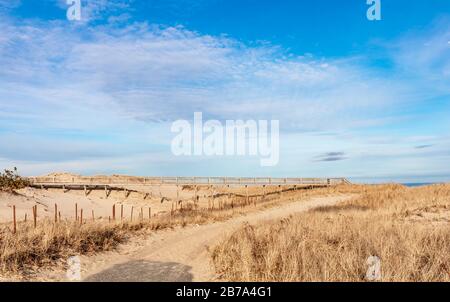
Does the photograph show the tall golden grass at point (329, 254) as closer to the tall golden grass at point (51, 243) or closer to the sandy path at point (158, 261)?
the sandy path at point (158, 261)

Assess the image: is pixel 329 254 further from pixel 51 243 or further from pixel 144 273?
pixel 51 243

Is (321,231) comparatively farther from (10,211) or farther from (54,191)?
(54,191)

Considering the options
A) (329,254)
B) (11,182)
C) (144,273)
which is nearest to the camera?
A: (329,254)

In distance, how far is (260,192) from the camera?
208ft

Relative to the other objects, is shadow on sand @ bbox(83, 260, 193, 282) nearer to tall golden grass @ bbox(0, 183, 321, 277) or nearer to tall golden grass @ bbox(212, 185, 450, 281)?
tall golden grass @ bbox(212, 185, 450, 281)

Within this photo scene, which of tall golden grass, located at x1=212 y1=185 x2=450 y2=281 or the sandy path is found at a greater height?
tall golden grass, located at x1=212 y1=185 x2=450 y2=281

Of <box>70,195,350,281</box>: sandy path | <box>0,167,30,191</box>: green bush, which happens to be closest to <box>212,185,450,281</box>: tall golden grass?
<box>70,195,350,281</box>: sandy path

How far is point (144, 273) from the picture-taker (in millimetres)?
11961

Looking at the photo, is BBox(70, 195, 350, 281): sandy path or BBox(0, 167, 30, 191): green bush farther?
BBox(0, 167, 30, 191): green bush

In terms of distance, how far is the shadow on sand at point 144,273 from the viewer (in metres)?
11.3

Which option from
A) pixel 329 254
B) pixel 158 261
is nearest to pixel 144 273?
pixel 158 261

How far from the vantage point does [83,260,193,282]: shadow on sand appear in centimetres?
1130

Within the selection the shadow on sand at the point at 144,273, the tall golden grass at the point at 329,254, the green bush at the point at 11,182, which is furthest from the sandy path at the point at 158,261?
the green bush at the point at 11,182

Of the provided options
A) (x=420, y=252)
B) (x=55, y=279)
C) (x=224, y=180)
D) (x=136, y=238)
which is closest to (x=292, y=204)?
(x=224, y=180)
